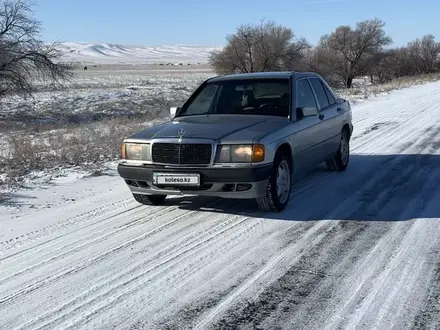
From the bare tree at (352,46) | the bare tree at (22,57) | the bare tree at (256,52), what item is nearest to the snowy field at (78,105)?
Result: the bare tree at (22,57)

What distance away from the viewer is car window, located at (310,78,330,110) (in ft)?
26.3

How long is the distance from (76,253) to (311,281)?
2111 mm

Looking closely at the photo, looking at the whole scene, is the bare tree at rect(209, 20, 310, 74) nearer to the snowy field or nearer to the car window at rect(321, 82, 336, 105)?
the snowy field

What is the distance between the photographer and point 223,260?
15.4 ft

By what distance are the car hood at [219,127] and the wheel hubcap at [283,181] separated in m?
0.47

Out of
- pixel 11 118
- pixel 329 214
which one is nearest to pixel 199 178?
pixel 329 214

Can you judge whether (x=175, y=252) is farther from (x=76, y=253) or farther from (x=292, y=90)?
(x=292, y=90)

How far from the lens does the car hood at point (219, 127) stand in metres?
6.00

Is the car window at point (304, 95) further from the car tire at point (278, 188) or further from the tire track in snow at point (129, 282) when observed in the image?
the tire track in snow at point (129, 282)

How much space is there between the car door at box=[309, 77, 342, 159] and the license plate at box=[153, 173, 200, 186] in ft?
8.01

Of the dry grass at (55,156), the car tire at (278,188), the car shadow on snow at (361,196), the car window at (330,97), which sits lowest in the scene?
the car shadow on snow at (361,196)

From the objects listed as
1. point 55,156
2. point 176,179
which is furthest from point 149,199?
point 55,156

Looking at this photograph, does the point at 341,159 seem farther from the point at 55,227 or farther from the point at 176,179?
the point at 55,227

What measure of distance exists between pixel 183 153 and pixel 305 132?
1819mm
